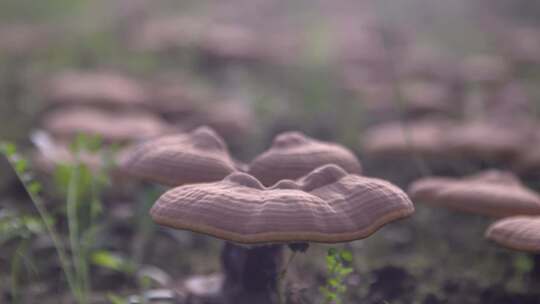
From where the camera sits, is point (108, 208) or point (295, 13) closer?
point (108, 208)

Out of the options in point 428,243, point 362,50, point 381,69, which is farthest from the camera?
point 362,50

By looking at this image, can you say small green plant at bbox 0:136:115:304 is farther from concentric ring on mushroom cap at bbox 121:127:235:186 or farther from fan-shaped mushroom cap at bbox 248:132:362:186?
fan-shaped mushroom cap at bbox 248:132:362:186

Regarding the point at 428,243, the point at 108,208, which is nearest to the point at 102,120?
the point at 108,208

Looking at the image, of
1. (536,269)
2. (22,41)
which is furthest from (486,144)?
(22,41)

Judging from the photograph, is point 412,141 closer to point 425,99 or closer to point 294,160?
point 425,99

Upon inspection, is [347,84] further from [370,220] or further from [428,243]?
[370,220]

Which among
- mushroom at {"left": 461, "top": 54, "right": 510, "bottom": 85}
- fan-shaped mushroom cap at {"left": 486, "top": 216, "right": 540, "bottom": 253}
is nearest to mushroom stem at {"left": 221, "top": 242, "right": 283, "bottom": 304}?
fan-shaped mushroom cap at {"left": 486, "top": 216, "right": 540, "bottom": 253}

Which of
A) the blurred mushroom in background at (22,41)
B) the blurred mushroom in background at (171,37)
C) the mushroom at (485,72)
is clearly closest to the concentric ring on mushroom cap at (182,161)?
the blurred mushroom in background at (171,37)
